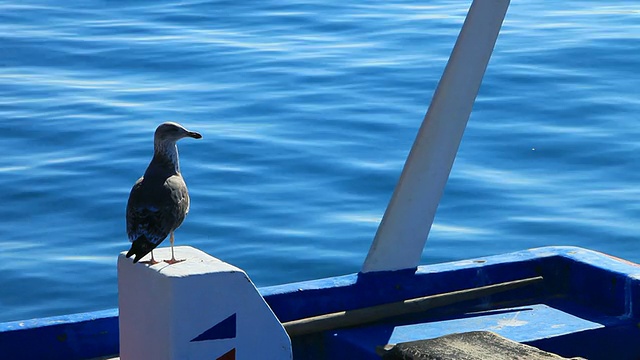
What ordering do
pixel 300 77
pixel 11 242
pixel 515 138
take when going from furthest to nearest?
pixel 300 77 → pixel 515 138 → pixel 11 242

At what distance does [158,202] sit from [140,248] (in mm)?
241

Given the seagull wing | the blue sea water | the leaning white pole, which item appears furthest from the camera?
the blue sea water

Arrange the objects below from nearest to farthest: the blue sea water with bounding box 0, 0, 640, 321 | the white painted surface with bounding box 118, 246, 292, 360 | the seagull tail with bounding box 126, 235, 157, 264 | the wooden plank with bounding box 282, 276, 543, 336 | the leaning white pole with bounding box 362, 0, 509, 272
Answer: the white painted surface with bounding box 118, 246, 292, 360
the seagull tail with bounding box 126, 235, 157, 264
the wooden plank with bounding box 282, 276, 543, 336
the leaning white pole with bounding box 362, 0, 509, 272
the blue sea water with bounding box 0, 0, 640, 321

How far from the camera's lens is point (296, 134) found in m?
10.8

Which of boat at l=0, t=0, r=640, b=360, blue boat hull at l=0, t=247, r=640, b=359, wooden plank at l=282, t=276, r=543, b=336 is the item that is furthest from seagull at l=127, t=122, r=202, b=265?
wooden plank at l=282, t=276, r=543, b=336

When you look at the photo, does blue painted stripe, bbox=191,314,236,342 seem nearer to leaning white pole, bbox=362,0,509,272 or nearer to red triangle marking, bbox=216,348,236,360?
red triangle marking, bbox=216,348,236,360

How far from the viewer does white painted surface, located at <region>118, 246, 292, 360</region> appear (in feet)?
13.6

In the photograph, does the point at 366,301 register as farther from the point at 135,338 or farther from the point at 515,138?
the point at 515,138

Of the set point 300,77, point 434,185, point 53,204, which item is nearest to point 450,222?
point 53,204

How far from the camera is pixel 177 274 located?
4129mm

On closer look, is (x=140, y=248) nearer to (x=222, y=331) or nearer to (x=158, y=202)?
(x=158, y=202)

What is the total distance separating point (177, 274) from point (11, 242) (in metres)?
4.74

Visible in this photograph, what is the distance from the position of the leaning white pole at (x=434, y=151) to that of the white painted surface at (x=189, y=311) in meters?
1.20

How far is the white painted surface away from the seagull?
0.25 feet
